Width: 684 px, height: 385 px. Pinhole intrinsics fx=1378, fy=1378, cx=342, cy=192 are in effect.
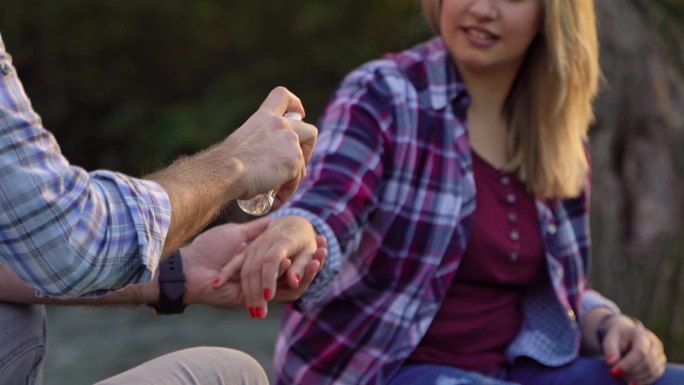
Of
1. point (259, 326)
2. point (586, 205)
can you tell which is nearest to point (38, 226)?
point (586, 205)

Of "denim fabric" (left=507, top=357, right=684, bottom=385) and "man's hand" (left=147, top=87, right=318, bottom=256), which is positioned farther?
"denim fabric" (left=507, top=357, right=684, bottom=385)

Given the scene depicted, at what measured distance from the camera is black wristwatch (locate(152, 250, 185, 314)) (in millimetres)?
2713

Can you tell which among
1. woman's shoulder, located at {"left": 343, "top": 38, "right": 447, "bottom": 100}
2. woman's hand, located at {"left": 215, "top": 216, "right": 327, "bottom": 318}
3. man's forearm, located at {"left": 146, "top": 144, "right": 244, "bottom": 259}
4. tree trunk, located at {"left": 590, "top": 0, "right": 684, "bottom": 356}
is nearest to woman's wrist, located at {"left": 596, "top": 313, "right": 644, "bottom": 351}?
woman's shoulder, located at {"left": 343, "top": 38, "right": 447, "bottom": 100}

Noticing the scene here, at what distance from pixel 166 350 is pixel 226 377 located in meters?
3.51

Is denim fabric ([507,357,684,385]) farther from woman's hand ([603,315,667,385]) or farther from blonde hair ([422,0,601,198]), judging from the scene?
blonde hair ([422,0,601,198])

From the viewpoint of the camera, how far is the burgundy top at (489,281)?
310 cm

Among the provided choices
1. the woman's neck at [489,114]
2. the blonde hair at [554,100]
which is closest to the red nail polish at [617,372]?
the blonde hair at [554,100]

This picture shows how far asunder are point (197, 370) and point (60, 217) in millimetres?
557

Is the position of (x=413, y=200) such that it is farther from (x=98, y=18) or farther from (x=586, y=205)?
(x=98, y=18)

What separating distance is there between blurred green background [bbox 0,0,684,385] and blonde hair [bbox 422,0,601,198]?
2.54 meters

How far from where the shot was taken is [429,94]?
3184 millimetres

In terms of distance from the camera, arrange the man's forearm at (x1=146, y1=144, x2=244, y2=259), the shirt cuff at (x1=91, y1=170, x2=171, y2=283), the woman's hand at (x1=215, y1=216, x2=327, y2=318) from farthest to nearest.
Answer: the woman's hand at (x1=215, y1=216, x2=327, y2=318), the man's forearm at (x1=146, y1=144, x2=244, y2=259), the shirt cuff at (x1=91, y1=170, x2=171, y2=283)

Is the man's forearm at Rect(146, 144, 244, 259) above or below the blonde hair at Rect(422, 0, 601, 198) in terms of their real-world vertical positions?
above

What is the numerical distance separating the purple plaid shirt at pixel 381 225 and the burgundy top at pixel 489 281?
0.04 meters
